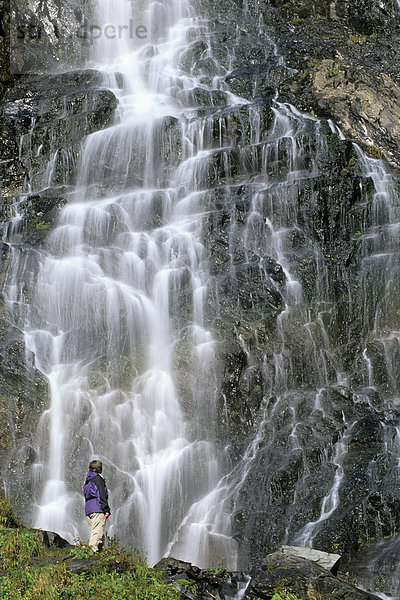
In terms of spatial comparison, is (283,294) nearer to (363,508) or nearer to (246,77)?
(363,508)

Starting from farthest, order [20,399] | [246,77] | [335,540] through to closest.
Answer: [246,77], [20,399], [335,540]

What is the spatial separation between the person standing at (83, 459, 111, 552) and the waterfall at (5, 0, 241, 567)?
2514 mm

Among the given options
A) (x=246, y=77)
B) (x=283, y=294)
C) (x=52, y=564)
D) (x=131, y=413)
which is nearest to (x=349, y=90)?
(x=246, y=77)

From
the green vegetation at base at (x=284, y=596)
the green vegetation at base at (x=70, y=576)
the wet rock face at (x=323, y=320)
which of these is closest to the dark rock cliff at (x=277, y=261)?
the wet rock face at (x=323, y=320)

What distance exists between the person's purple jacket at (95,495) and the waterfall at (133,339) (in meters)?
2.66

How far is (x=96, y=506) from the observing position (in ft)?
32.1

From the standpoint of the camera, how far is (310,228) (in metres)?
17.3

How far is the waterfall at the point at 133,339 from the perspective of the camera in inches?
501

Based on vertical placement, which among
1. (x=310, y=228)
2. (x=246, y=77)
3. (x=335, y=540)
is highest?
(x=246, y=77)

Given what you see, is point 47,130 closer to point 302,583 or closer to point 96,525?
point 96,525

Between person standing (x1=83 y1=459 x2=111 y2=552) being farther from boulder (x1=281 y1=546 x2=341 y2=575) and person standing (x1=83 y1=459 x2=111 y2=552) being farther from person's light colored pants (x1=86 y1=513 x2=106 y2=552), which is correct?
boulder (x1=281 y1=546 x2=341 y2=575)

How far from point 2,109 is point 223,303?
1130 centimetres

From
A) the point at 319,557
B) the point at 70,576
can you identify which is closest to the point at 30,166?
the point at 70,576

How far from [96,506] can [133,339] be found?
587cm
